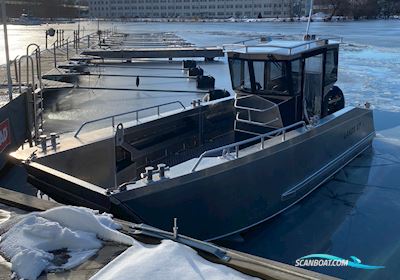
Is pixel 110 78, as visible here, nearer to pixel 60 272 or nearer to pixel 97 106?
pixel 97 106

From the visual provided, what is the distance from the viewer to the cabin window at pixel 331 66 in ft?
26.0

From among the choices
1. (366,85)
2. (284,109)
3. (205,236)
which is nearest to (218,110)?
(284,109)

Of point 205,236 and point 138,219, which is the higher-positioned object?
point 138,219

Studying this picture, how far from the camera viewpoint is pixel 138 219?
4738 mm

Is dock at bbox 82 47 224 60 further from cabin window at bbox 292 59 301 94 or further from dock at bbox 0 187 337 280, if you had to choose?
dock at bbox 0 187 337 280

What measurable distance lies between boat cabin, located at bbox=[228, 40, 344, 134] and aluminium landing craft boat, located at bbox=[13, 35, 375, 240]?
0.05 ft

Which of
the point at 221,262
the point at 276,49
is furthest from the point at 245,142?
the point at 221,262

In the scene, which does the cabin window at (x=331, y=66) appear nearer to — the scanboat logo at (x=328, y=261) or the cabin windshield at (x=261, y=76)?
the cabin windshield at (x=261, y=76)

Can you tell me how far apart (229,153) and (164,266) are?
285cm

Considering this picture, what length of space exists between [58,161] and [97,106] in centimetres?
740

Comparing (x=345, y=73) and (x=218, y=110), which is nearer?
(x=218, y=110)

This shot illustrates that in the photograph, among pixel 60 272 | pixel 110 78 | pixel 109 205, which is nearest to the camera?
pixel 60 272

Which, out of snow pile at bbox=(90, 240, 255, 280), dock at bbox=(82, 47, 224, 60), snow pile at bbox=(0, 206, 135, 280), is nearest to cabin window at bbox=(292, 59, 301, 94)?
snow pile at bbox=(0, 206, 135, 280)

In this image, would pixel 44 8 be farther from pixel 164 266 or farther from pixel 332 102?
pixel 164 266
